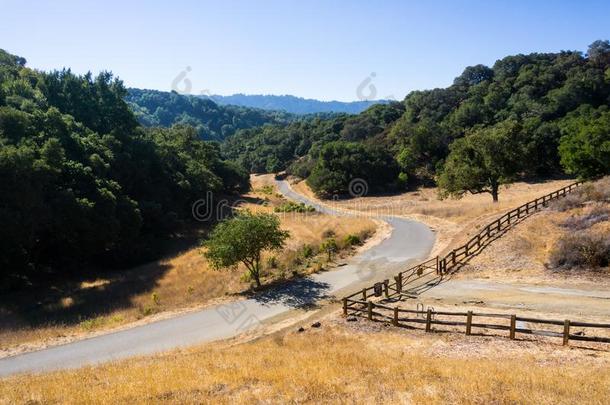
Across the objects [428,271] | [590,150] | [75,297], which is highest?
[590,150]

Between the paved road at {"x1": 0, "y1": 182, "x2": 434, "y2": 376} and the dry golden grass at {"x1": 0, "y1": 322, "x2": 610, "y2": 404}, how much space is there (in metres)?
2.57

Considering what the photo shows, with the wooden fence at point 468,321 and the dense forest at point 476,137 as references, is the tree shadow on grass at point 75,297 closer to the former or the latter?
the wooden fence at point 468,321

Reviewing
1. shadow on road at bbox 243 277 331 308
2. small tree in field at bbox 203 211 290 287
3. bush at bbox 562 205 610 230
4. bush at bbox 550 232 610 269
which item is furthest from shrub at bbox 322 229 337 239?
bush at bbox 550 232 610 269

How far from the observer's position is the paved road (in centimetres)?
1761

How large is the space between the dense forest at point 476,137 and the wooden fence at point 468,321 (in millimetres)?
31801

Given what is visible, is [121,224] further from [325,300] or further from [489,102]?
[489,102]

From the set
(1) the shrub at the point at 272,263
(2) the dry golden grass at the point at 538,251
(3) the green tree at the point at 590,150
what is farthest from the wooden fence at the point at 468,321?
(3) the green tree at the point at 590,150

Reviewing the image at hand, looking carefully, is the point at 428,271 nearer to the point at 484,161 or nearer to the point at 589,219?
the point at 589,219

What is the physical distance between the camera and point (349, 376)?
41.7 ft

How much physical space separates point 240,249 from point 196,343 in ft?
26.4

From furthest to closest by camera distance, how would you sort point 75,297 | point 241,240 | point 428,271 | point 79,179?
point 79,179, point 75,297, point 428,271, point 241,240

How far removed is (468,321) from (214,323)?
11.6m

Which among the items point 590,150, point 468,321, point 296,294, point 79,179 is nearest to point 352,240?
point 296,294

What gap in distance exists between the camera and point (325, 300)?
23.8 meters
